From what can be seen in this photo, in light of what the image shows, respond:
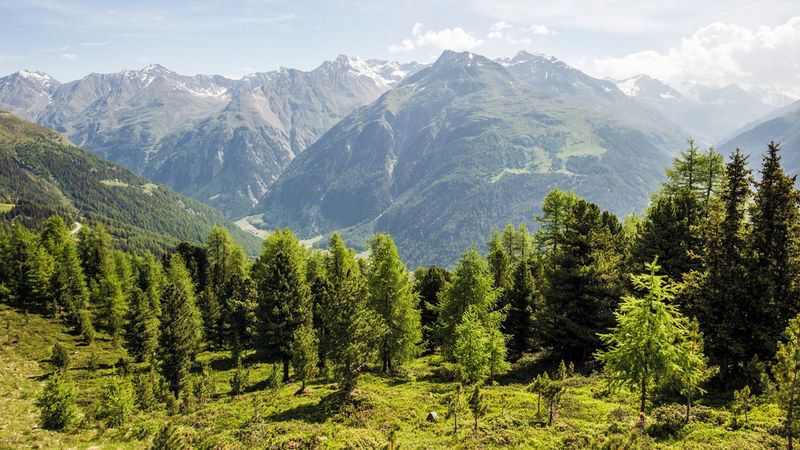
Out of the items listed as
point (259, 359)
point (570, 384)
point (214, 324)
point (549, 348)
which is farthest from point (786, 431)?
point (214, 324)

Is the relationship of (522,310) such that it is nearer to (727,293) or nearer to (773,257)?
(727,293)

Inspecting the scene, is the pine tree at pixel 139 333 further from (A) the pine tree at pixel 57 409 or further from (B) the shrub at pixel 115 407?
(A) the pine tree at pixel 57 409

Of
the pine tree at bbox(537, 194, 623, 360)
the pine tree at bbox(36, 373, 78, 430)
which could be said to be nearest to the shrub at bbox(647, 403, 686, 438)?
the pine tree at bbox(537, 194, 623, 360)

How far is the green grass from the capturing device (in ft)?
81.6

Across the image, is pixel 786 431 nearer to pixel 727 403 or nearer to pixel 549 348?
pixel 727 403

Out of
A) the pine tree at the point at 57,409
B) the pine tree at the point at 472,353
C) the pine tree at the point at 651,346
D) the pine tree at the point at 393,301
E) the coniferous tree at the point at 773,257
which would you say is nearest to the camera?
the pine tree at the point at 651,346

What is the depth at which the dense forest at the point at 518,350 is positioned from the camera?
82.2ft

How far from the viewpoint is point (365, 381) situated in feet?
143

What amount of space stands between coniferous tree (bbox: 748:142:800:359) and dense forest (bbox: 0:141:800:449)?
100 mm

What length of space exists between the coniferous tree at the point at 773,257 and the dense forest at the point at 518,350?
0.33 ft

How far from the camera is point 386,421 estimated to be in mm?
31375

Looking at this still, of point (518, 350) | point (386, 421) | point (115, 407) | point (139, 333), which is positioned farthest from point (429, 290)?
point (115, 407)

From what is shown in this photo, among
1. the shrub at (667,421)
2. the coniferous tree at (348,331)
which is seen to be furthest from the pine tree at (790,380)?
the coniferous tree at (348,331)

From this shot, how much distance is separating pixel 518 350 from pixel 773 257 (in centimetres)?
2870
